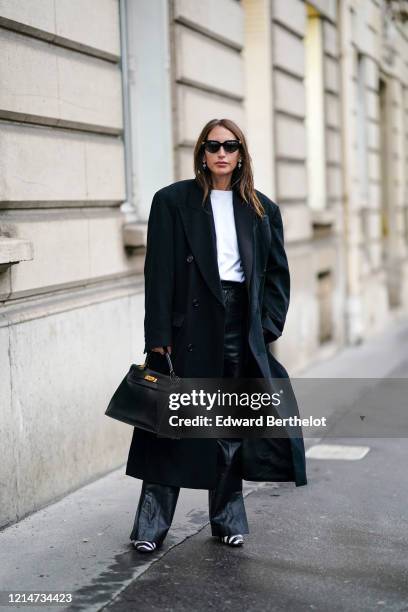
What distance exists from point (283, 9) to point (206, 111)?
261 cm

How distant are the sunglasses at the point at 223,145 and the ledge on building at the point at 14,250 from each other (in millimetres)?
1064

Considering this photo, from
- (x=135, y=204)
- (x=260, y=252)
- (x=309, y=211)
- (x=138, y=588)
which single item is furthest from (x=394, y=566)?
(x=309, y=211)

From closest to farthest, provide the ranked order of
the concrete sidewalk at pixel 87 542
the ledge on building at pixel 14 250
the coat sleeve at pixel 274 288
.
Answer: the concrete sidewalk at pixel 87 542
the coat sleeve at pixel 274 288
the ledge on building at pixel 14 250

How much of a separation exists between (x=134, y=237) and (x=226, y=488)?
7.48 feet

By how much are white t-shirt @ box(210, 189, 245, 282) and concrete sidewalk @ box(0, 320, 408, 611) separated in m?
1.19

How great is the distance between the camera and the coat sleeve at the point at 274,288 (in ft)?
14.8

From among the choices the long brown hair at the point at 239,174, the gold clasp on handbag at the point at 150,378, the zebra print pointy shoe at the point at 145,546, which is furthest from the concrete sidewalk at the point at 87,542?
the long brown hair at the point at 239,174

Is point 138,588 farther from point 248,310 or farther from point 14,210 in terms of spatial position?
point 14,210

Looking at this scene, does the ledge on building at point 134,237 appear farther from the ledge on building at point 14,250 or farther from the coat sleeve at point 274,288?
the coat sleeve at point 274,288

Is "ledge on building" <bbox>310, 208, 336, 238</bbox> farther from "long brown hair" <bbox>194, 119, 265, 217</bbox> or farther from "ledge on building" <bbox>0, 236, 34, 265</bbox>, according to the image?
"long brown hair" <bbox>194, 119, 265, 217</bbox>

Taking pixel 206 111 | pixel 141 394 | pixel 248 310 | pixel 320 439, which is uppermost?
pixel 206 111

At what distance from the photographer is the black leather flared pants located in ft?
14.3

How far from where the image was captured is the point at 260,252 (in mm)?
4422

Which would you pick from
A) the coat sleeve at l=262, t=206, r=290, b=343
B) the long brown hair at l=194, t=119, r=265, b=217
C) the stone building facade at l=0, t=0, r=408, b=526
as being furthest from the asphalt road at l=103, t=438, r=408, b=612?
the long brown hair at l=194, t=119, r=265, b=217
